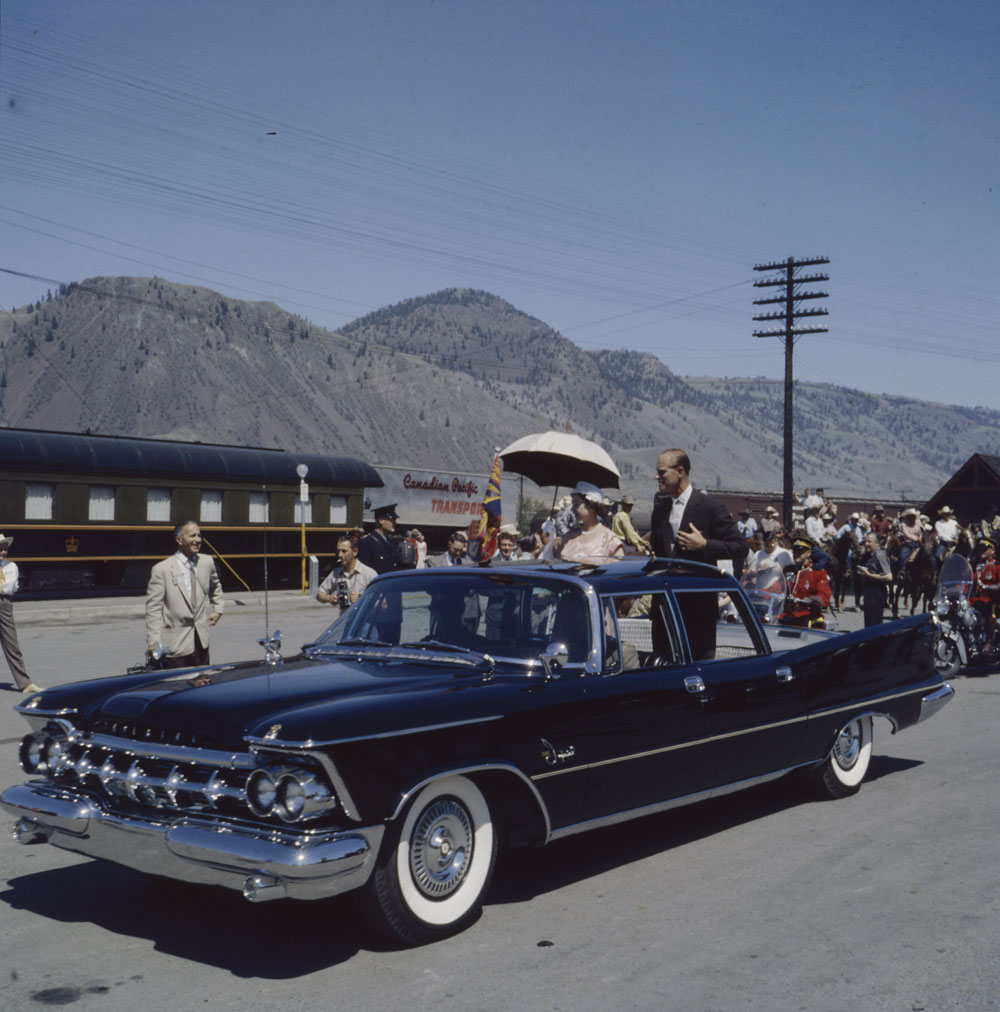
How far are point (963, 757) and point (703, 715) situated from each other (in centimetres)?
375

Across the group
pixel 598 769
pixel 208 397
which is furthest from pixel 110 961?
pixel 208 397

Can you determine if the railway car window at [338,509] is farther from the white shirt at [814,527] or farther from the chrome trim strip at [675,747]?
the chrome trim strip at [675,747]

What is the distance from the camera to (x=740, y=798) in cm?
736

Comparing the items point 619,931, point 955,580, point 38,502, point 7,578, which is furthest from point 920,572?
point 619,931

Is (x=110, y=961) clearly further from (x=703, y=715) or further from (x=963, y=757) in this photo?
(x=963, y=757)

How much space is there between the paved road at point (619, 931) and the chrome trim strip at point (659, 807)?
Result: 30 cm

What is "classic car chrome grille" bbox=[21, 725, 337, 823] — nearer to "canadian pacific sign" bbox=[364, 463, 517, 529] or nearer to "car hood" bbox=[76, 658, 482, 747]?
"car hood" bbox=[76, 658, 482, 747]

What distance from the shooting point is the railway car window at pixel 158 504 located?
2672 cm

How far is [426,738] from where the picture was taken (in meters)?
4.54

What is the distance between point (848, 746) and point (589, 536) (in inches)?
100

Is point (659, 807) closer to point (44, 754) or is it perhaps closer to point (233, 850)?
point (233, 850)

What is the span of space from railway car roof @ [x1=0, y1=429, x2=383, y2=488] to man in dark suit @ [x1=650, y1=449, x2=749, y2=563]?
63.9ft

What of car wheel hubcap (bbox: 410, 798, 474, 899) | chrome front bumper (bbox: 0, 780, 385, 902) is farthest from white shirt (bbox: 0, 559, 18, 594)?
car wheel hubcap (bbox: 410, 798, 474, 899)

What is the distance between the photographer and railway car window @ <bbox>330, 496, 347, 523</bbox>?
103ft
